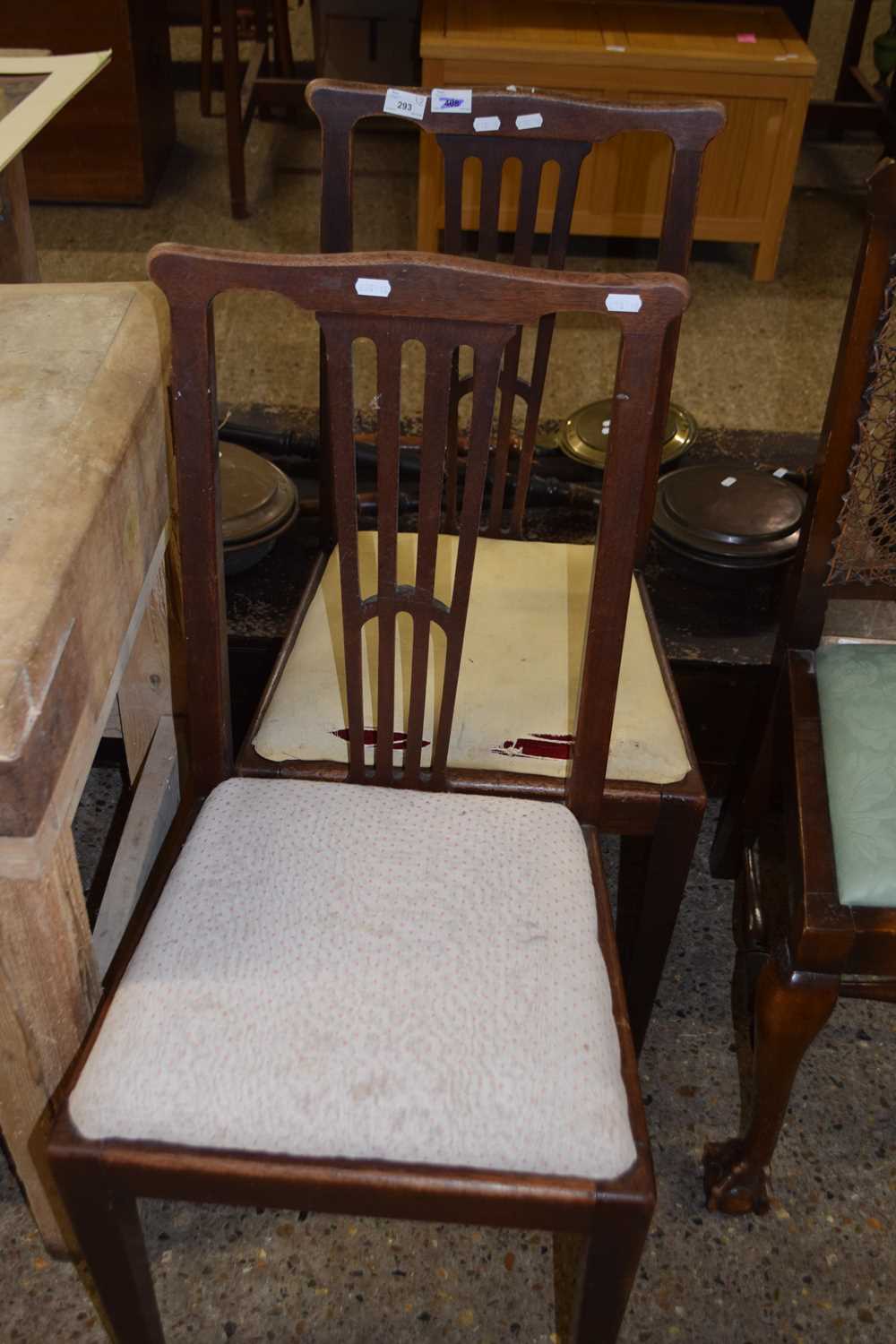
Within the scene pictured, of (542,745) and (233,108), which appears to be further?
(233,108)

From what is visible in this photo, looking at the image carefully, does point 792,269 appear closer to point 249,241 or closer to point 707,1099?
point 249,241

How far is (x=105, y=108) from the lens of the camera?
3.53 metres

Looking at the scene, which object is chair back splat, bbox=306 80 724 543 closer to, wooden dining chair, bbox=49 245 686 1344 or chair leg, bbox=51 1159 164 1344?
wooden dining chair, bbox=49 245 686 1344

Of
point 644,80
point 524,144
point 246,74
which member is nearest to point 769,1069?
point 524,144

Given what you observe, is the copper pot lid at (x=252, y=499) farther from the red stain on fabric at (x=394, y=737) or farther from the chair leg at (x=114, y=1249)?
the chair leg at (x=114, y=1249)

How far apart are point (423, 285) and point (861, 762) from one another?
653 millimetres

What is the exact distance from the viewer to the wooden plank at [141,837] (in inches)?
52.8

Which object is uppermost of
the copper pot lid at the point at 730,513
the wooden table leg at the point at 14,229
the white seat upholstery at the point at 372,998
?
the wooden table leg at the point at 14,229

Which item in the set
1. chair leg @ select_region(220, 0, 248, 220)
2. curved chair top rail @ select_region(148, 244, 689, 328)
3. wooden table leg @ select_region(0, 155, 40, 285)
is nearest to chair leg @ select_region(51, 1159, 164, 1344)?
curved chair top rail @ select_region(148, 244, 689, 328)

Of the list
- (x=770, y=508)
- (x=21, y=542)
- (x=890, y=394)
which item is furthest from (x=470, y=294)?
(x=770, y=508)

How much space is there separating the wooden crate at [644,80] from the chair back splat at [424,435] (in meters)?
2.41

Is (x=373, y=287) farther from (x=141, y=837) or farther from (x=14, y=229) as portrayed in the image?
(x=14, y=229)

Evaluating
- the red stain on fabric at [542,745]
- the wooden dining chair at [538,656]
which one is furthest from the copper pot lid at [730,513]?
the red stain on fabric at [542,745]

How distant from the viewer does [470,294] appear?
94 cm
